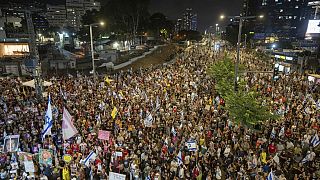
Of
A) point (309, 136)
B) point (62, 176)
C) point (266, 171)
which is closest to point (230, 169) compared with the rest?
point (266, 171)

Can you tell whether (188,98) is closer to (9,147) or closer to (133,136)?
(133,136)

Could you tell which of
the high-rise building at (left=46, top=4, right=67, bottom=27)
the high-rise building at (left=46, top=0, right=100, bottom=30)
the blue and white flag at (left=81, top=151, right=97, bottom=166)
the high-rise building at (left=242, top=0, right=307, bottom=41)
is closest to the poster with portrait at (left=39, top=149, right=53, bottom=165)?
the blue and white flag at (left=81, top=151, right=97, bottom=166)

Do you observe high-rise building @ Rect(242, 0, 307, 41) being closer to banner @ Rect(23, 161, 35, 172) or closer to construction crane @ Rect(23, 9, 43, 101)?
construction crane @ Rect(23, 9, 43, 101)

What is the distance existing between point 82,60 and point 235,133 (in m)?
34.7

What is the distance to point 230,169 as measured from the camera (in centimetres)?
1170

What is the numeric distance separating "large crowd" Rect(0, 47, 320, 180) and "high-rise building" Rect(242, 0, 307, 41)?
114 m

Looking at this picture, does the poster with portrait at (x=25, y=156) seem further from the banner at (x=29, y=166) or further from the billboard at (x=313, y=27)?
the billboard at (x=313, y=27)

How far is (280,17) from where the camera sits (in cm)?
13775

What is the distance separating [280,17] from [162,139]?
471 feet

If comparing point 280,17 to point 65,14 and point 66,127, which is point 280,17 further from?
point 66,127

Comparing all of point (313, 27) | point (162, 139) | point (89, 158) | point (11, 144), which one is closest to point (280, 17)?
point (313, 27)

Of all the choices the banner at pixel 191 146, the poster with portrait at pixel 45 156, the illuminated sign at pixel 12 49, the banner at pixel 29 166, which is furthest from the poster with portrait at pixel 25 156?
the illuminated sign at pixel 12 49

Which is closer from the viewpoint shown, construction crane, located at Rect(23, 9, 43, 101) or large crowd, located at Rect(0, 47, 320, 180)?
large crowd, located at Rect(0, 47, 320, 180)

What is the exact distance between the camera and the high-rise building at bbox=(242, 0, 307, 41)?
127 meters
